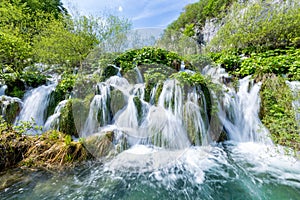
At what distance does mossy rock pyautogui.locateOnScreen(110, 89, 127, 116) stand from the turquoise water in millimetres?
1249

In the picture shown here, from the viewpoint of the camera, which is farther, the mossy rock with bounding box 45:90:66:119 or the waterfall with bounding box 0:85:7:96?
the waterfall with bounding box 0:85:7:96

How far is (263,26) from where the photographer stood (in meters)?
6.91

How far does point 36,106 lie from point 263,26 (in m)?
9.97

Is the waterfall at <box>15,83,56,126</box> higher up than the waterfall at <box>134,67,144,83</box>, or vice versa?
the waterfall at <box>134,67,144,83</box>

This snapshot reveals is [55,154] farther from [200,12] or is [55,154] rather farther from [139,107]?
[200,12]

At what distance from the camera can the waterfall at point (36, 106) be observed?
402 centimetres

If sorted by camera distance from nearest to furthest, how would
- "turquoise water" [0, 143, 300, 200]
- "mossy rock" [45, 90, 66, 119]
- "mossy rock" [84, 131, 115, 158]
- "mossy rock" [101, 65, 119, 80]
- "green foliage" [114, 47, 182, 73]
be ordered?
1. "turquoise water" [0, 143, 300, 200]
2. "mossy rock" [84, 131, 115, 158]
3. "mossy rock" [45, 90, 66, 119]
4. "mossy rock" [101, 65, 119, 80]
5. "green foliage" [114, 47, 182, 73]

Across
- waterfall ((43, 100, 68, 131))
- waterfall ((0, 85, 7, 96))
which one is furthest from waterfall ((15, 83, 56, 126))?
waterfall ((0, 85, 7, 96))

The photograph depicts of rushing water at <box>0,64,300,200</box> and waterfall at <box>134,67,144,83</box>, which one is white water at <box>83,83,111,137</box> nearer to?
rushing water at <box>0,64,300,200</box>

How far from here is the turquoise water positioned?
2086mm

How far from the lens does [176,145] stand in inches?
128

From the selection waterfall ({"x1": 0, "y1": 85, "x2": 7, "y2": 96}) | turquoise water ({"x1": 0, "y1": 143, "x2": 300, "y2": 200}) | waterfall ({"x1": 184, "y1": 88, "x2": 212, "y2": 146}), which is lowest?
turquoise water ({"x1": 0, "y1": 143, "x2": 300, "y2": 200})

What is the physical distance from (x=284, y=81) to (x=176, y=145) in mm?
3401

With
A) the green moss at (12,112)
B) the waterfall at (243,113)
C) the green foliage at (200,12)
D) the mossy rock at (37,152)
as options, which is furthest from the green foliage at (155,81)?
the green foliage at (200,12)
